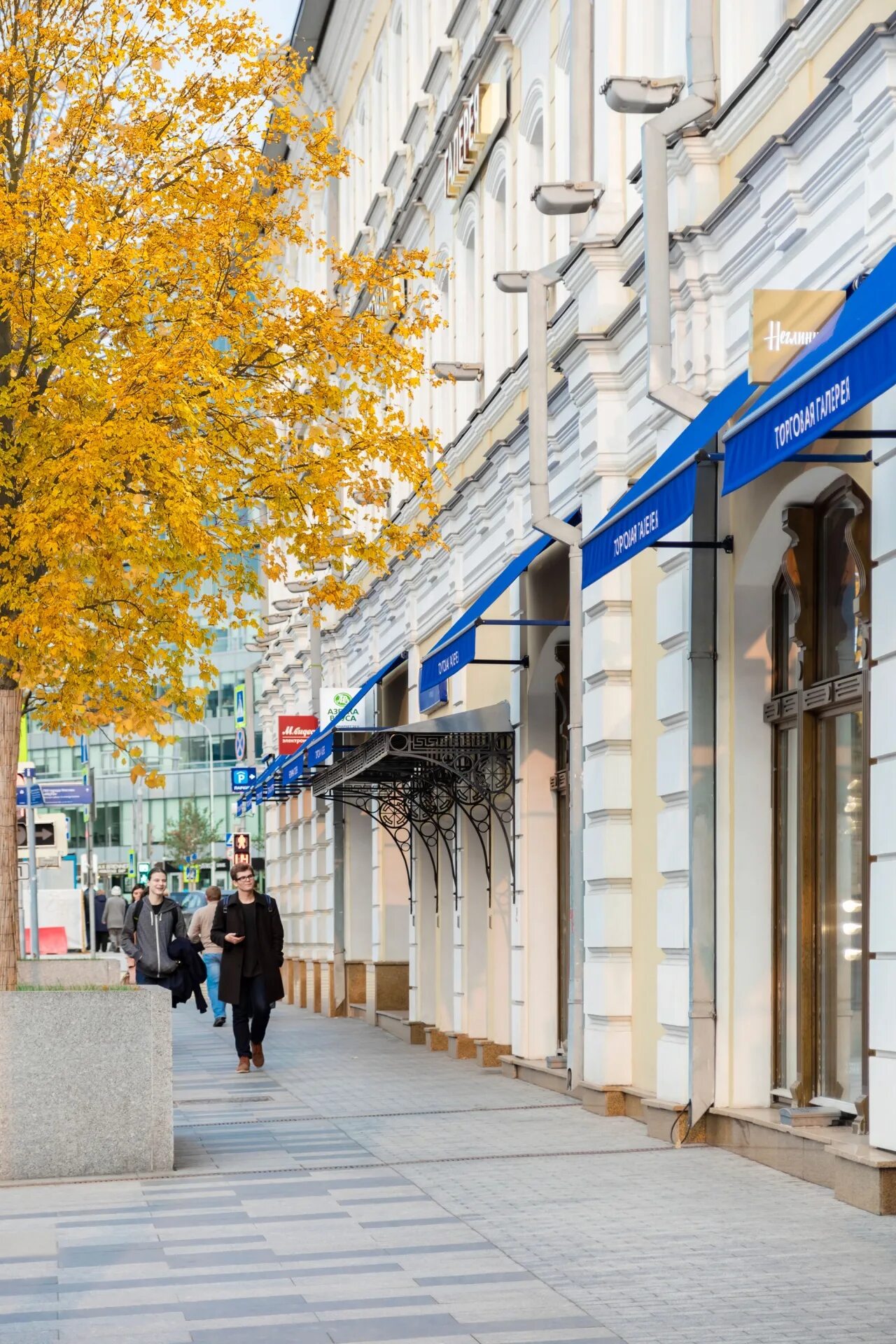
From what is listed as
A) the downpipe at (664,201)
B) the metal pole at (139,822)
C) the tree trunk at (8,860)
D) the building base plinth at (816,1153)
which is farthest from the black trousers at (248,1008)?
the metal pole at (139,822)

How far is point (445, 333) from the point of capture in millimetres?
23875

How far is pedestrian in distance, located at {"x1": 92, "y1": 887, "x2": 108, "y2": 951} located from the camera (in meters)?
46.8

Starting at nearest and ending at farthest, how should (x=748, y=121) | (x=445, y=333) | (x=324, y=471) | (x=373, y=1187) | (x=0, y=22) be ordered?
(x=373, y=1187) < (x=748, y=121) < (x=0, y=22) < (x=324, y=471) < (x=445, y=333)

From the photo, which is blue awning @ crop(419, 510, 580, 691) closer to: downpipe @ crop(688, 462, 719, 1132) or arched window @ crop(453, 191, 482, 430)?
downpipe @ crop(688, 462, 719, 1132)

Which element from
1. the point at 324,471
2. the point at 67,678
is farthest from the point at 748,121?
the point at 67,678

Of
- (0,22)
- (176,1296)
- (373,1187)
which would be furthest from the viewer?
(0,22)

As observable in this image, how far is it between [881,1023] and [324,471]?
6.56 m

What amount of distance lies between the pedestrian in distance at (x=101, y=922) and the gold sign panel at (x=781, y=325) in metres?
35.9

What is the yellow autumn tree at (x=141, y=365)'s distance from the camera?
13.1m

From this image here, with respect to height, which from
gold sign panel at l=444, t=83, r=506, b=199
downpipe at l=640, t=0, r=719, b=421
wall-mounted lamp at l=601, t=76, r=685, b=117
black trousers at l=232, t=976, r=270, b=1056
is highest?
gold sign panel at l=444, t=83, r=506, b=199

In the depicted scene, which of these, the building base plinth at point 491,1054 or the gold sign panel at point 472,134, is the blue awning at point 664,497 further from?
the gold sign panel at point 472,134

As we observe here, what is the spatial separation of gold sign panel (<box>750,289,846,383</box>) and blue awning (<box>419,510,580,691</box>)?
623cm

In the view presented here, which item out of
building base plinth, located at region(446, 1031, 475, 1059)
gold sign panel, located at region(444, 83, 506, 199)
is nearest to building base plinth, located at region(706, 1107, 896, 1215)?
building base plinth, located at region(446, 1031, 475, 1059)

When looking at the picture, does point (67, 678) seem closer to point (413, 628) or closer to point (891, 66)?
point (891, 66)
